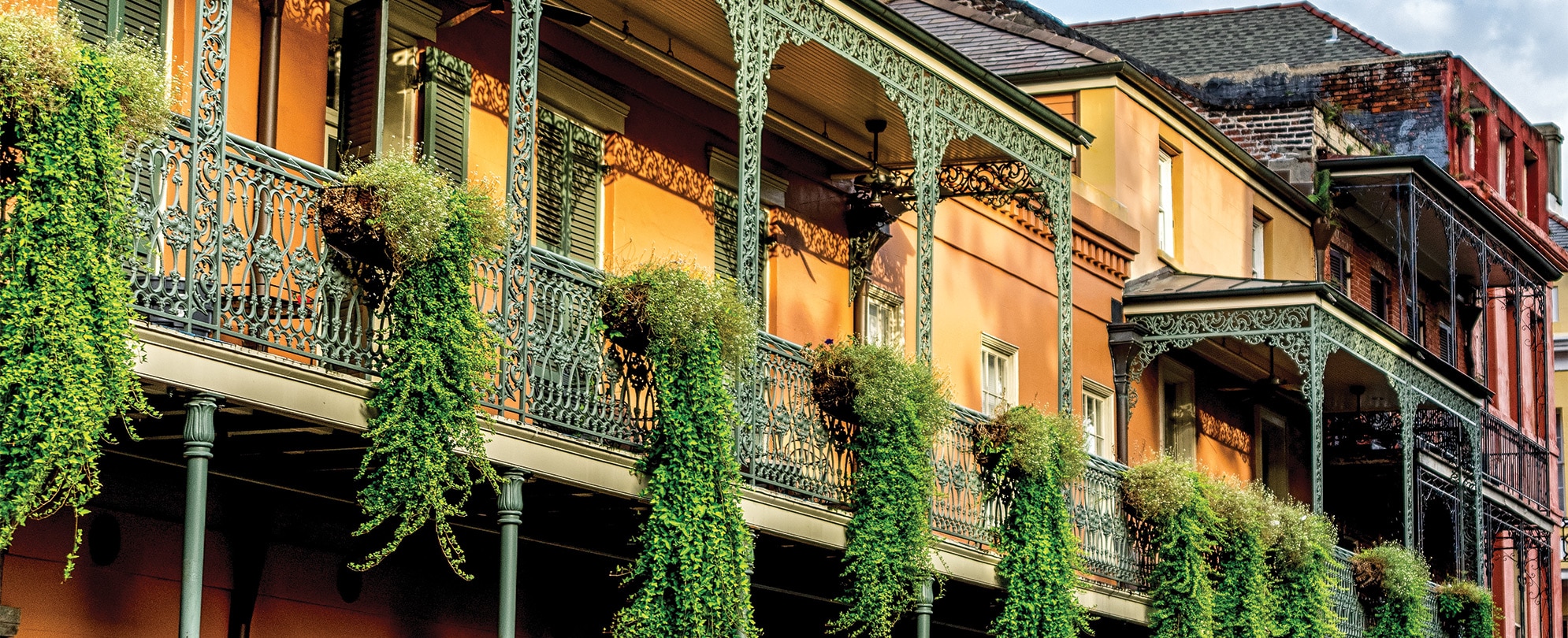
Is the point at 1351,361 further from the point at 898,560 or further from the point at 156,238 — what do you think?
the point at 156,238

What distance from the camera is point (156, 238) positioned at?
9031 mm

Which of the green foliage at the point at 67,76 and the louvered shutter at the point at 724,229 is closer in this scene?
the green foliage at the point at 67,76

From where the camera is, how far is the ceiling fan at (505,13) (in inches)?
536

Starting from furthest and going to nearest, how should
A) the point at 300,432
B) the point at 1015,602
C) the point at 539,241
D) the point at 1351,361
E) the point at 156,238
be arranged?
1. the point at 1351,361
2. the point at 1015,602
3. the point at 539,241
4. the point at 300,432
5. the point at 156,238

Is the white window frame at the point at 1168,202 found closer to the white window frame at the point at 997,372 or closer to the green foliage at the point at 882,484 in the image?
the white window frame at the point at 997,372

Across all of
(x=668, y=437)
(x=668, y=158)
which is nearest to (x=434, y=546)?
(x=668, y=437)

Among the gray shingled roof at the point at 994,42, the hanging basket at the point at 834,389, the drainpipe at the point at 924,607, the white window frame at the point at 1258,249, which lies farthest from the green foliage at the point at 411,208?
the white window frame at the point at 1258,249

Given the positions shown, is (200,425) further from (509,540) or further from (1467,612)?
(1467,612)

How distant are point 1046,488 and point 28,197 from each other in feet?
30.2

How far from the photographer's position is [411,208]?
10086 millimetres

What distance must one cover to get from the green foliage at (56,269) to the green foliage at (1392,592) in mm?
16016

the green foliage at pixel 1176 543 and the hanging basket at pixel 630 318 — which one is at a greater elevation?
the hanging basket at pixel 630 318

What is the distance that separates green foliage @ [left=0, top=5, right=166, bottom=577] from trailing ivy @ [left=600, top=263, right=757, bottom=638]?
148 inches

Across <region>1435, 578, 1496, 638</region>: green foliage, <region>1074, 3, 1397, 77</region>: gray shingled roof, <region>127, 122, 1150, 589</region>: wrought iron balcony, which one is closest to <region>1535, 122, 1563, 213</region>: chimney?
<region>1074, 3, 1397, 77</region>: gray shingled roof
